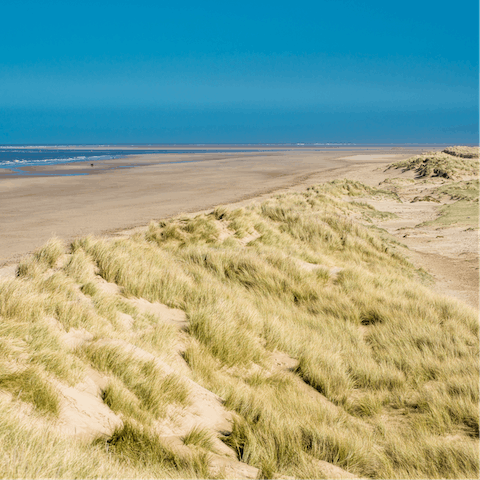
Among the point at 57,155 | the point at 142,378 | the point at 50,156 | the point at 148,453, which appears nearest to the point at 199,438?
the point at 148,453

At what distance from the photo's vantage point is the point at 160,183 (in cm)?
2958

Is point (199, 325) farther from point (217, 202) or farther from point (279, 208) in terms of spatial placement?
point (217, 202)

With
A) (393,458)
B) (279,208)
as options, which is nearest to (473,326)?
(393,458)

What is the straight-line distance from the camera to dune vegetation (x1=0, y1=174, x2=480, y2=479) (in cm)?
287

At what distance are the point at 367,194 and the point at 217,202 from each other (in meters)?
9.18

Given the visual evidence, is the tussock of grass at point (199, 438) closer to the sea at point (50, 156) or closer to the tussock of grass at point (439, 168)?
the tussock of grass at point (439, 168)

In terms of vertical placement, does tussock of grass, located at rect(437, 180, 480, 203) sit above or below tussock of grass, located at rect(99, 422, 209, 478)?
above

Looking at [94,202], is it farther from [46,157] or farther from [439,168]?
[46,157]

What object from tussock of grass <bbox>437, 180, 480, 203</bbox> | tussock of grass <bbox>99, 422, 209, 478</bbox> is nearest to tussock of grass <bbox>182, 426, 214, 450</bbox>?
tussock of grass <bbox>99, 422, 209, 478</bbox>

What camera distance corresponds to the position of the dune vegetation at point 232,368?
2.87 meters

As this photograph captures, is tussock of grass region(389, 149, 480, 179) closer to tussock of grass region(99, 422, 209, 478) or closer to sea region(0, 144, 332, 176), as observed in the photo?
sea region(0, 144, 332, 176)

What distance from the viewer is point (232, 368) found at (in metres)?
4.70

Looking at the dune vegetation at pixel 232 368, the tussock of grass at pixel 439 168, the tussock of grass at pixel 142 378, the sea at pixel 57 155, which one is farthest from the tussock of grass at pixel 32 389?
the sea at pixel 57 155

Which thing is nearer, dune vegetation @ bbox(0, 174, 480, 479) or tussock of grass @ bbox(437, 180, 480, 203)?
dune vegetation @ bbox(0, 174, 480, 479)
